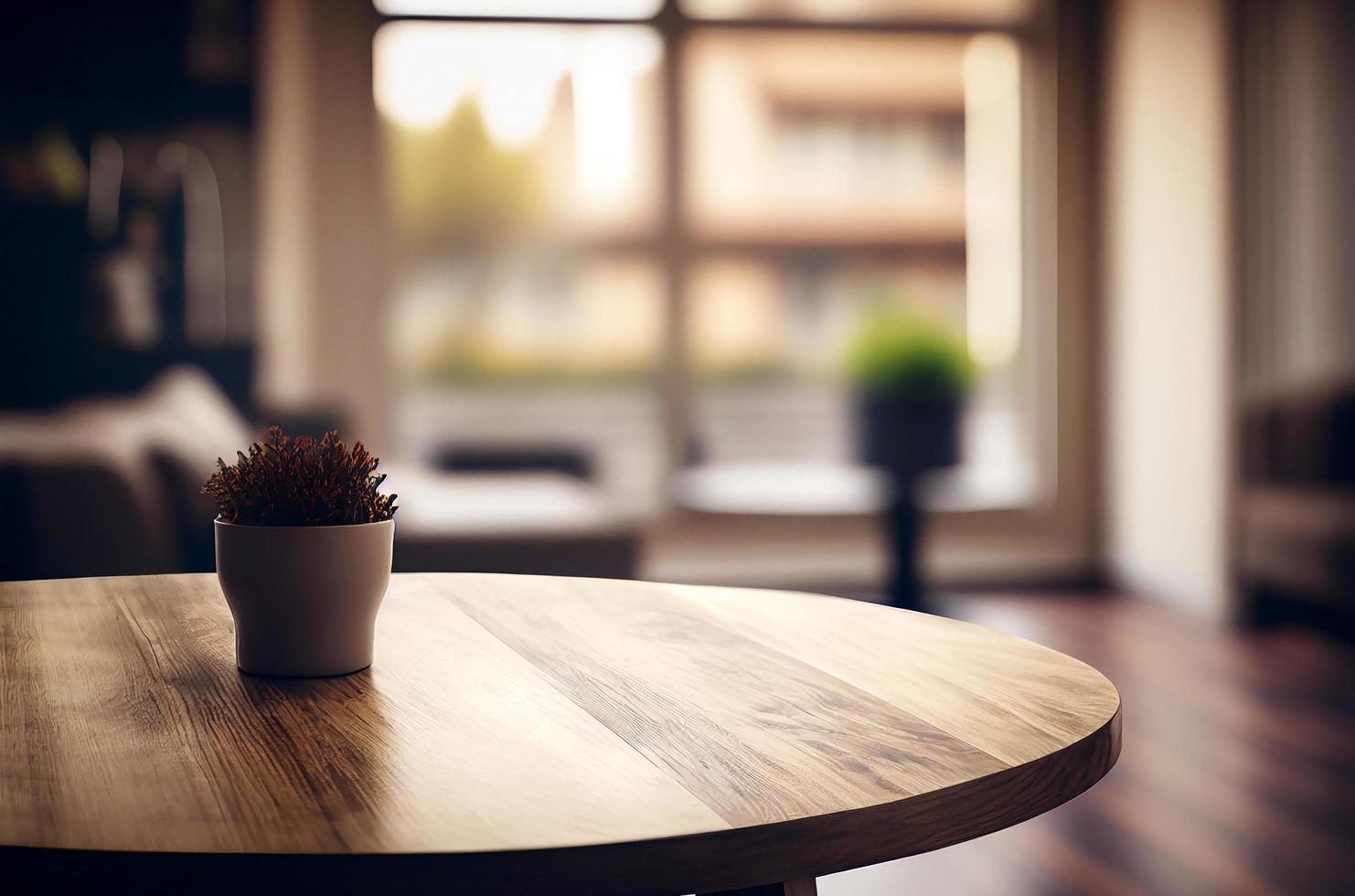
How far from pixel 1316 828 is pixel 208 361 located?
123 inches

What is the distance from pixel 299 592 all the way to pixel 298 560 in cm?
2

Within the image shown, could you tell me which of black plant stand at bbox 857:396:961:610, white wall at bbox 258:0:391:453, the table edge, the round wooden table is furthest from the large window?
the table edge

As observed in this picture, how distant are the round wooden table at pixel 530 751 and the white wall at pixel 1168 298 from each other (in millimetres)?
3568

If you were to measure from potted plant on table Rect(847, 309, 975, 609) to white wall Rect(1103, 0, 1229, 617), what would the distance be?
1.13m

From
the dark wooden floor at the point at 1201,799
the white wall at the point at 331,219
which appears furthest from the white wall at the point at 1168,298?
the white wall at the point at 331,219

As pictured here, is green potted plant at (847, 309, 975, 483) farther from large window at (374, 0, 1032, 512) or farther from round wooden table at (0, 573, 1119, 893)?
round wooden table at (0, 573, 1119, 893)

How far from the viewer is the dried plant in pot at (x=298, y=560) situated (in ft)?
2.67

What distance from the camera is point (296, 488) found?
82cm

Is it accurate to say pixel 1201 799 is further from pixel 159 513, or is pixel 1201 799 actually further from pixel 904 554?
pixel 159 513

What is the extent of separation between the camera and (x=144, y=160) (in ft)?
12.5

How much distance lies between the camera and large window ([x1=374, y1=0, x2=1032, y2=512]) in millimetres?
4859

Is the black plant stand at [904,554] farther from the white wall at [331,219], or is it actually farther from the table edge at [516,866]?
the table edge at [516,866]

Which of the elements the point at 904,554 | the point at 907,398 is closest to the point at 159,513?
the point at 907,398

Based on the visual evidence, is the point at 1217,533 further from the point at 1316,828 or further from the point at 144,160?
the point at 144,160
